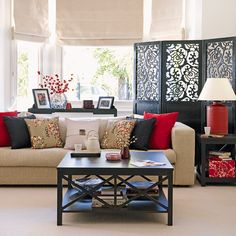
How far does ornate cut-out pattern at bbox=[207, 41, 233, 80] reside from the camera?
5879 millimetres

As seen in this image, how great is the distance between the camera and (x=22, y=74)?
7.15 m

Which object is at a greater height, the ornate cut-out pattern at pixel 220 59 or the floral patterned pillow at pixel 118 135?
the ornate cut-out pattern at pixel 220 59

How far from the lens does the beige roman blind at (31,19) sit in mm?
6906

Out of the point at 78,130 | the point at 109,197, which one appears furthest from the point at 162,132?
the point at 109,197

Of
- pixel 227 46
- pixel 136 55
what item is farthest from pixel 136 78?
pixel 227 46

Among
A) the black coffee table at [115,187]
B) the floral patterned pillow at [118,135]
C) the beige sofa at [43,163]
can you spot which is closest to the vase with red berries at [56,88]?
the floral patterned pillow at [118,135]

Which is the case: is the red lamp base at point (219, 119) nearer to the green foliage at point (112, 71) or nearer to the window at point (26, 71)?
the green foliage at point (112, 71)

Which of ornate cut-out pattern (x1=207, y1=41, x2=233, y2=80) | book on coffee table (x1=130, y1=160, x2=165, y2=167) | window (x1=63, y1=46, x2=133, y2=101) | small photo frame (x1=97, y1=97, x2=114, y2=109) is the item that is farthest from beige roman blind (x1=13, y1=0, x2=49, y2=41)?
book on coffee table (x1=130, y1=160, x2=165, y2=167)

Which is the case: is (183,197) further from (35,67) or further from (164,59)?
(35,67)

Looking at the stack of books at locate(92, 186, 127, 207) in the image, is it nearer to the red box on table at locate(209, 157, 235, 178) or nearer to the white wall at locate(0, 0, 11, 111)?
the red box on table at locate(209, 157, 235, 178)

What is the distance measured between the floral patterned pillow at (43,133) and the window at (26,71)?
6.10 ft

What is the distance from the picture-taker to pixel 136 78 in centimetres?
683

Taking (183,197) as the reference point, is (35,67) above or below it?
above

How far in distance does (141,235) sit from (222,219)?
2.73ft
